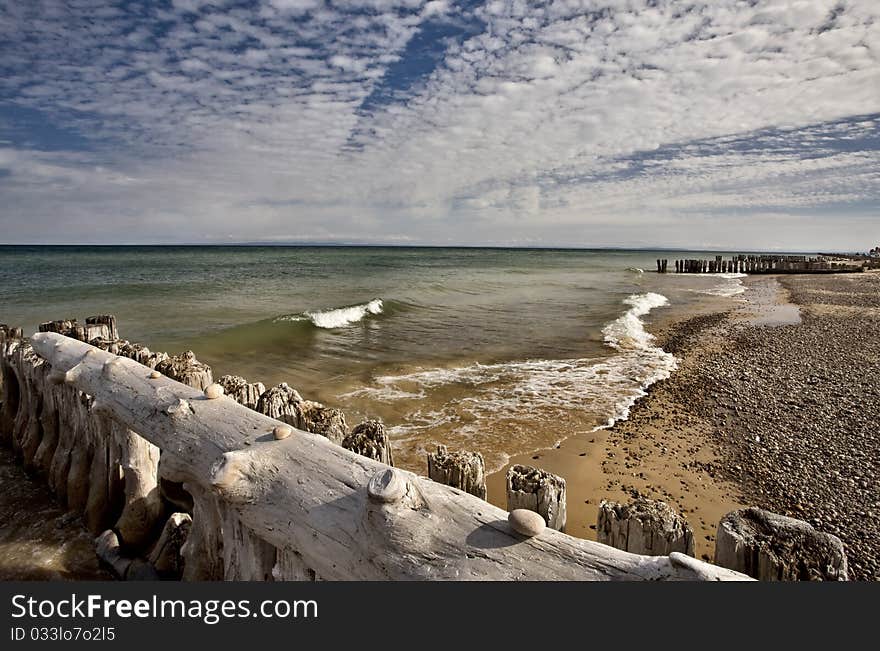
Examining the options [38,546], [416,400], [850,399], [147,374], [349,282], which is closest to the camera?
[147,374]

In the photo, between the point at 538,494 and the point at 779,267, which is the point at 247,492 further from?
the point at 779,267

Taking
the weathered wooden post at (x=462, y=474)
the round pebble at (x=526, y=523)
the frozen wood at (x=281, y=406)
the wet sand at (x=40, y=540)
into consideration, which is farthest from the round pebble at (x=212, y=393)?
the round pebble at (x=526, y=523)

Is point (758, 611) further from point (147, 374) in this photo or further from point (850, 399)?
point (850, 399)

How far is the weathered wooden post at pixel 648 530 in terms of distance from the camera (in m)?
2.12

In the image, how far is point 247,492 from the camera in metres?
2.39

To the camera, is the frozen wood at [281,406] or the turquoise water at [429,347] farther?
the turquoise water at [429,347]

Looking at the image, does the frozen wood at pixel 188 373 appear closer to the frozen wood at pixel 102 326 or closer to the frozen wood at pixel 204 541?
the frozen wood at pixel 204 541

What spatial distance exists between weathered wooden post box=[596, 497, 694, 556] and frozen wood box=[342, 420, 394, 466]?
143cm

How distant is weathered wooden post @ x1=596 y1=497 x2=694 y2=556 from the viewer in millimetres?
2123

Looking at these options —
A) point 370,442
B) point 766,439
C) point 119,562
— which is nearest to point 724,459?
point 766,439

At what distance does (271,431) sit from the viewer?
107 inches

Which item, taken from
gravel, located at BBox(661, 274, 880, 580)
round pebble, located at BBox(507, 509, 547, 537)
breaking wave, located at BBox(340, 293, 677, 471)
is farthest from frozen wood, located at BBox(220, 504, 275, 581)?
gravel, located at BBox(661, 274, 880, 580)

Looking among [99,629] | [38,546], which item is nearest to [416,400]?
[38,546]

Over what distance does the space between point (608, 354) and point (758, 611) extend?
1095cm
